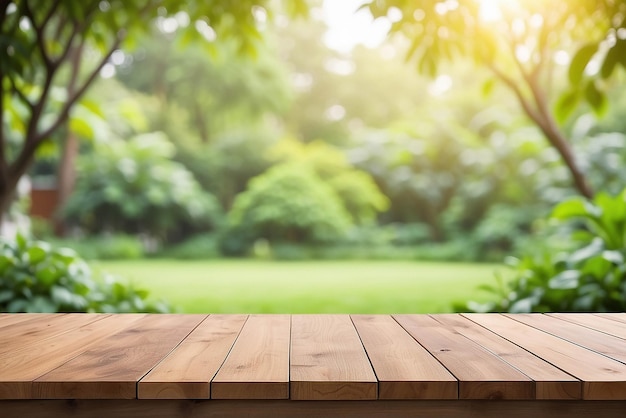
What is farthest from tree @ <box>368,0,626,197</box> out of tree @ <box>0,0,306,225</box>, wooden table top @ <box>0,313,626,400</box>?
wooden table top @ <box>0,313,626,400</box>

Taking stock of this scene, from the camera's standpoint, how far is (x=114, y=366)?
4.26 ft

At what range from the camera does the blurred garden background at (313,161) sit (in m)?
3.11

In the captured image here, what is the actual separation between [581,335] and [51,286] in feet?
8.10

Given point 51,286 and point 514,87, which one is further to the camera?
point 514,87

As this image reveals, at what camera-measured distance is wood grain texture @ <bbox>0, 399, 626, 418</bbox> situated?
1.20 meters

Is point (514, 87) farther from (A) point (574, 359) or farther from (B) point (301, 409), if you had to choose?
(B) point (301, 409)

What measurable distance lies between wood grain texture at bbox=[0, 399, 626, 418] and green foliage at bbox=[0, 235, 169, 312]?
1.85 m

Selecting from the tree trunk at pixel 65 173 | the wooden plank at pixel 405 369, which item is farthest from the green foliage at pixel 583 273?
the tree trunk at pixel 65 173

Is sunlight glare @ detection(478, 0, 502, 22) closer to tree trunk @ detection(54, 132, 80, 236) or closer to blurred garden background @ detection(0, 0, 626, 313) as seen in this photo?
blurred garden background @ detection(0, 0, 626, 313)

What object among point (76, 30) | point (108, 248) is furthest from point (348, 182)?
point (76, 30)

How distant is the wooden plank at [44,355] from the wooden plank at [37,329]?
2cm

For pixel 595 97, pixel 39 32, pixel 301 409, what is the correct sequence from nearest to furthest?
pixel 301 409
pixel 595 97
pixel 39 32

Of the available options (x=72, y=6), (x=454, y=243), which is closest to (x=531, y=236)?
(x=454, y=243)

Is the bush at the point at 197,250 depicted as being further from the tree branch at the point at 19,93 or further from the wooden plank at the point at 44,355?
the wooden plank at the point at 44,355
